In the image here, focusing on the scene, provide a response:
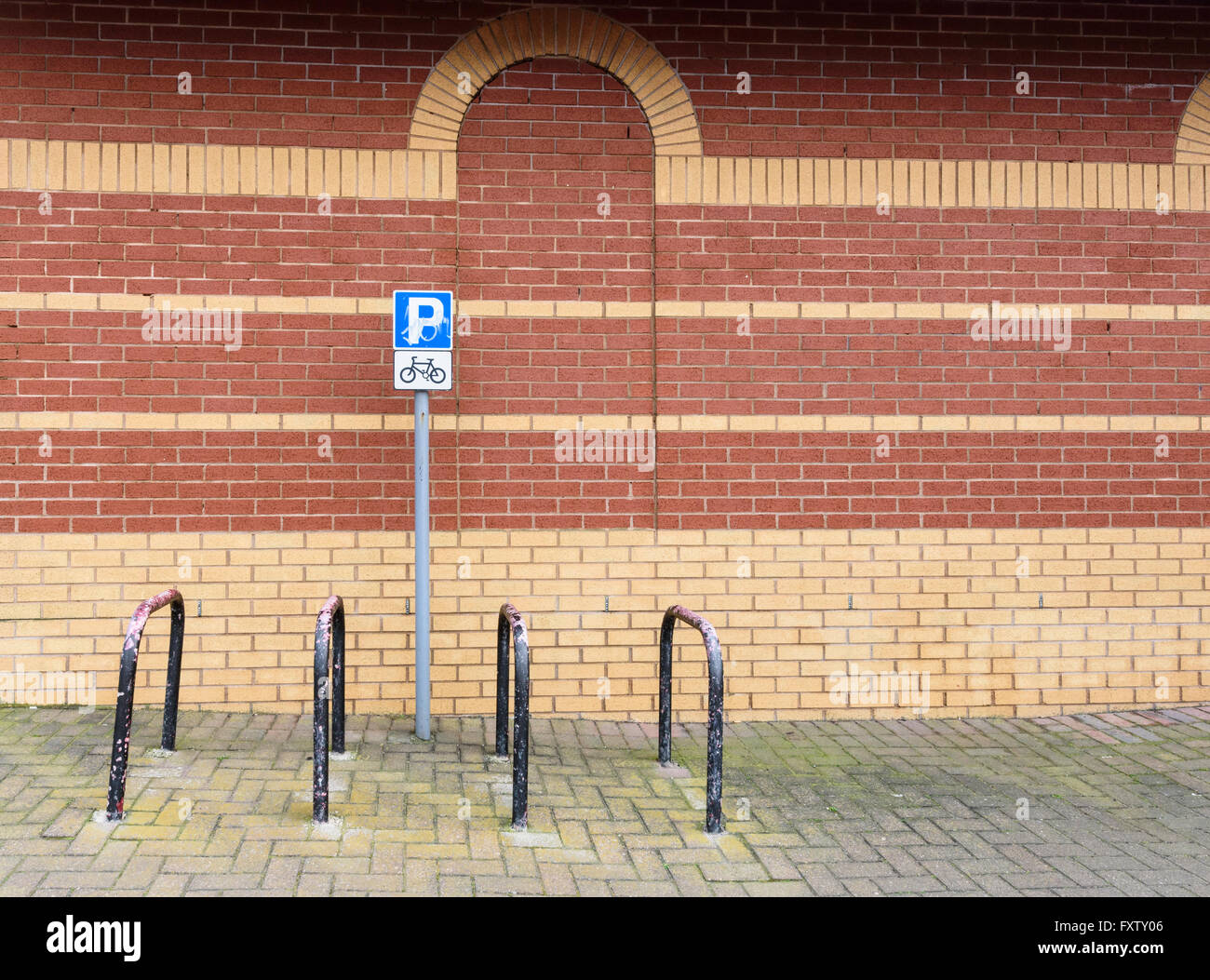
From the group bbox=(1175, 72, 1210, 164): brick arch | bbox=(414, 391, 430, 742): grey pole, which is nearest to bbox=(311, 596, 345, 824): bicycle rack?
bbox=(414, 391, 430, 742): grey pole

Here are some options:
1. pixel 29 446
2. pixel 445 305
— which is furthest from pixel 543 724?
pixel 29 446

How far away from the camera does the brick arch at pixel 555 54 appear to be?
243 inches

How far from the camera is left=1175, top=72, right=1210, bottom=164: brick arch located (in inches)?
258

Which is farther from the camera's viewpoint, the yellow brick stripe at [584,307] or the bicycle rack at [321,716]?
the yellow brick stripe at [584,307]

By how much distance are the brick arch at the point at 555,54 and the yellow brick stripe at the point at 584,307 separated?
98 cm

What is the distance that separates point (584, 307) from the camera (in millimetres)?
6238

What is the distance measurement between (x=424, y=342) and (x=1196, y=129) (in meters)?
5.17

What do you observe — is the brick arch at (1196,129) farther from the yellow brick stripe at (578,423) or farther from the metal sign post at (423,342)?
the metal sign post at (423,342)

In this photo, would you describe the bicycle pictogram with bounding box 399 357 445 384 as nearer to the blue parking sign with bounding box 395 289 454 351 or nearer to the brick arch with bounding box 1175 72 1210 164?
the blue parking sign with bounding box 395 289 454 351

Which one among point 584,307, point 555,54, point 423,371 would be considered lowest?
point 423,371

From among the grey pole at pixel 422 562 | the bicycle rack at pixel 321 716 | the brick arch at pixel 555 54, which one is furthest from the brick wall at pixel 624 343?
the bicycle rack at pixel 321 716

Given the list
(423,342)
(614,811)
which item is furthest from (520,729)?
(423,342)

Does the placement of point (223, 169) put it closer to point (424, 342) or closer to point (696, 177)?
point (424, 342)

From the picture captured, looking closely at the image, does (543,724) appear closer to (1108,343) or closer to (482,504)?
(482,504)
